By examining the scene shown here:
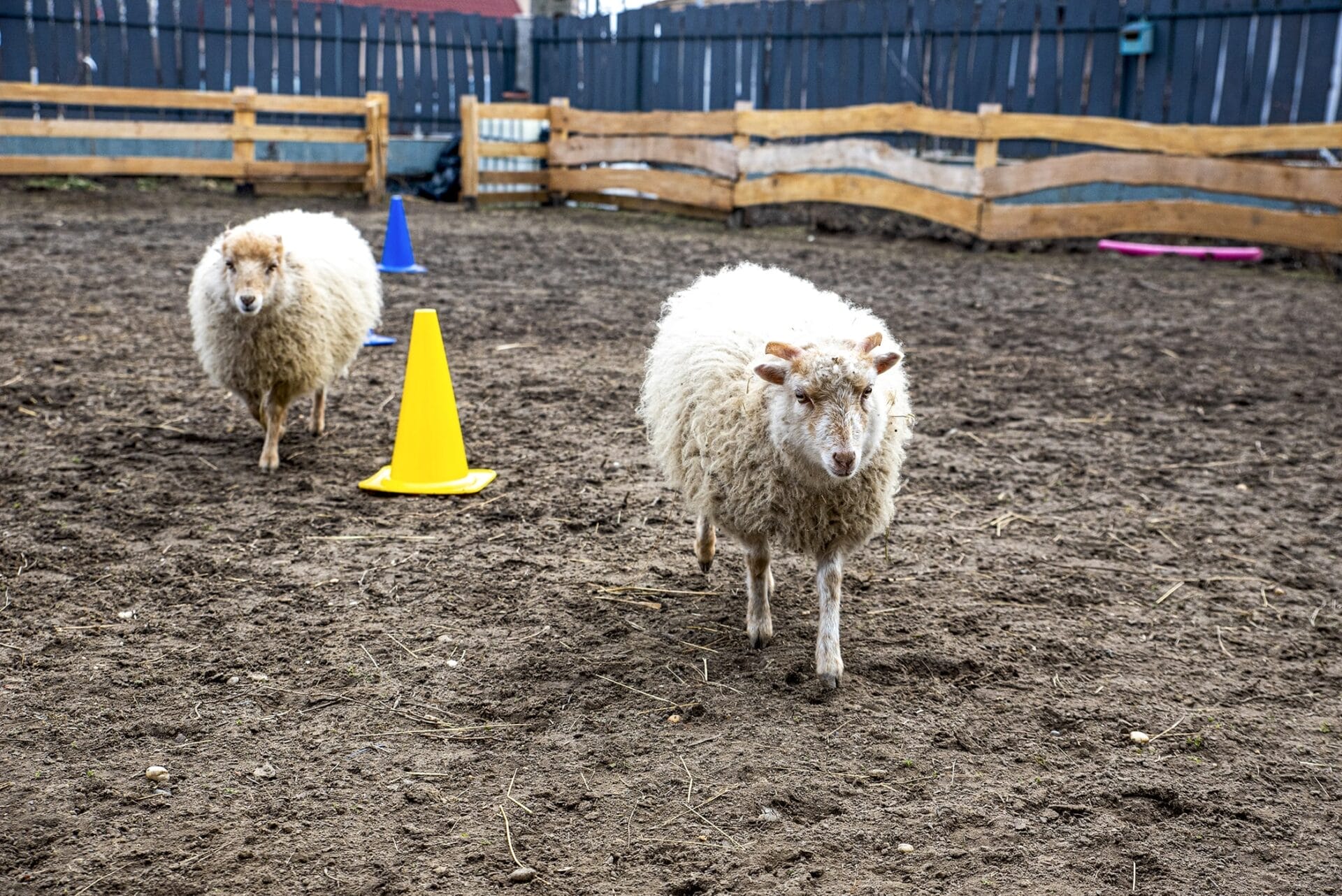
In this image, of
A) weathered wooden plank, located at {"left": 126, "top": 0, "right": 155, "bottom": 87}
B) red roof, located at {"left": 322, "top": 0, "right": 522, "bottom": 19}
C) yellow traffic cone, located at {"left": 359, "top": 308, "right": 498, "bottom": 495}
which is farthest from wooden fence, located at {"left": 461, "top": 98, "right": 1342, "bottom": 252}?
red roof, located at {"left": 322, "top": 0, "right": 522, "bottom": 19}

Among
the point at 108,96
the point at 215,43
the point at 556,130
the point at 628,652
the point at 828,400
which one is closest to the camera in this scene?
the point at 828,400

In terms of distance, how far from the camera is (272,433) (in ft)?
18.2

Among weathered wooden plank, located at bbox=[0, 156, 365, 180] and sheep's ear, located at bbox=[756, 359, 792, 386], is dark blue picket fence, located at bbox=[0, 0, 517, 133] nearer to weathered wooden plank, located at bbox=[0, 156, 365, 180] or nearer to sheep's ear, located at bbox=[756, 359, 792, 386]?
weathered wooden plank, located at bbox=[0, 156, 365, 180]

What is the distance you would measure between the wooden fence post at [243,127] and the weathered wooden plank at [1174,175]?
9.21m

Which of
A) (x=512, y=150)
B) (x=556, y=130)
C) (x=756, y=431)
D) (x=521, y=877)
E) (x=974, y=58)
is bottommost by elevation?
(x=521, y=877)

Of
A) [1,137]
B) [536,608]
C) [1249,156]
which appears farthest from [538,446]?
[1,137]

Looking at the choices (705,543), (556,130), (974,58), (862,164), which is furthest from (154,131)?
(705,543)

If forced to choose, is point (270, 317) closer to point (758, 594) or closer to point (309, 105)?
point (758, 594)

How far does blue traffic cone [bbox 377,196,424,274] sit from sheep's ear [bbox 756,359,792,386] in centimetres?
748

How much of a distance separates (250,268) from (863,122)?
9744 mm

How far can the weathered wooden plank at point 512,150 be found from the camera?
15547 millimetres

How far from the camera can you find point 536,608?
4.15 metres

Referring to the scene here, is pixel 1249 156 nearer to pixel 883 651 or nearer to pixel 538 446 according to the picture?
pixel 538 446

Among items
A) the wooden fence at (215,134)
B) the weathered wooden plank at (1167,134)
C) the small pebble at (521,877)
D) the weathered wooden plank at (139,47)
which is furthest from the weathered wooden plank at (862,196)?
the small pebble at (521,877)
